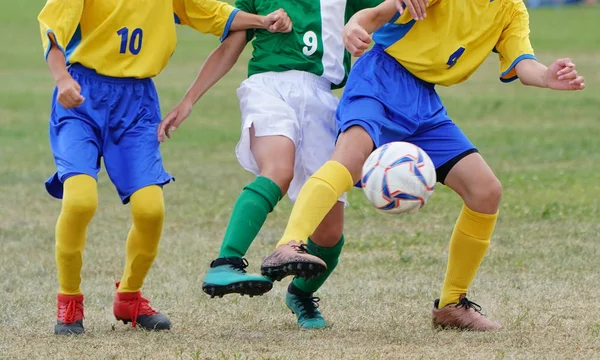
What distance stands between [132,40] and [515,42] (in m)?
1.83

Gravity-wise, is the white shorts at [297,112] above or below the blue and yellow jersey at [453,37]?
below

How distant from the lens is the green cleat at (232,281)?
4625mm

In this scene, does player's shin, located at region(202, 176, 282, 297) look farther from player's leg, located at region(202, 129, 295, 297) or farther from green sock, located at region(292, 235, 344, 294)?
green sock, located at region(292, 235, 344, 294)

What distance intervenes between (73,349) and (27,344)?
0.91 ft

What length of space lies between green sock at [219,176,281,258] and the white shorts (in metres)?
0.26

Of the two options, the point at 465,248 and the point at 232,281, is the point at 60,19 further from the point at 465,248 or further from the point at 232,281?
the point at 465,248

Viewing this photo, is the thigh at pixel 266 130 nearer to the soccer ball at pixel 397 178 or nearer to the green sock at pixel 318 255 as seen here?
the soccer ball at pixel 397 178

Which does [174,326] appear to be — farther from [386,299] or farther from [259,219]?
[386,299]

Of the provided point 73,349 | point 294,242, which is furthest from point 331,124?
point 73,349

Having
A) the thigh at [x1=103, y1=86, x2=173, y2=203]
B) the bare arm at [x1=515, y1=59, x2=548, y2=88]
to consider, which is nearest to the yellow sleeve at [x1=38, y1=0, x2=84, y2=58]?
the thigh at [x1=103, y1=86, x2=173, y2=203]

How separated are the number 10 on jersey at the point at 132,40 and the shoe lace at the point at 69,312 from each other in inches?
47.5

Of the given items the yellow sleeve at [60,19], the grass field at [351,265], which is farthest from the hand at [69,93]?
the grass field at [351,265]

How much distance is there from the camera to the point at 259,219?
5.04 meters

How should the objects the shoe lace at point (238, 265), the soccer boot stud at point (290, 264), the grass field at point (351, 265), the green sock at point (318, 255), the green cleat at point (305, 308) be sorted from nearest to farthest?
1. the soccer boot stud at point (290, 264)
2. the shoe lace at point (238, 265)
3. the grass field at point (351, 265)
4. the green cleat at point (305, 308)
5. the green sock at point (318, 255)
